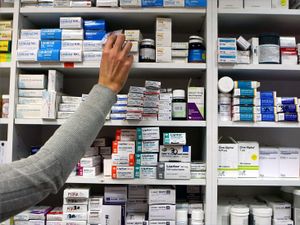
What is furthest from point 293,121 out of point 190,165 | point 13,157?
point 13,157

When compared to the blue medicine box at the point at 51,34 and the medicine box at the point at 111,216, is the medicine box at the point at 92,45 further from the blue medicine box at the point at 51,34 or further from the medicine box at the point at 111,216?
the medicine box at the point at 111,216

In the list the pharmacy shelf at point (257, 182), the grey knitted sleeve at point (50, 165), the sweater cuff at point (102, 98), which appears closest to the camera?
the grey knitted sleeve at point (50, 165)

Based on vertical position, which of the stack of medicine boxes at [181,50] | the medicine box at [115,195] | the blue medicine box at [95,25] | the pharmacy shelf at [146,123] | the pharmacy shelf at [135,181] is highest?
→ the blue medicine box at [95,25]

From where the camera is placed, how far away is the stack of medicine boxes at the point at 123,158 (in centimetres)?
133

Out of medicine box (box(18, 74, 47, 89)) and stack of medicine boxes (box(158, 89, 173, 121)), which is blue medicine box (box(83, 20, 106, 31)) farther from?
stack of medicine boxes (box(158, 89, 173, 121))

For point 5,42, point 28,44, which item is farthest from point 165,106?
point 5,42

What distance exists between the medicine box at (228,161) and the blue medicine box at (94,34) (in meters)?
0.82

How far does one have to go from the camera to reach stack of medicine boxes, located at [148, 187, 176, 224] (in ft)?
4.36

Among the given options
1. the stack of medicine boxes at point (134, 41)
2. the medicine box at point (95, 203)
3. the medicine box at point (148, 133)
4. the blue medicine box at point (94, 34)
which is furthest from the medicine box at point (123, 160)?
the blue medicine box at point (94, 34)

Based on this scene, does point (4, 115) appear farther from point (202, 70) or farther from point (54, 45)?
point (202, 70)

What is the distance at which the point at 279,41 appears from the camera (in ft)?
4.58

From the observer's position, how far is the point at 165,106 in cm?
137

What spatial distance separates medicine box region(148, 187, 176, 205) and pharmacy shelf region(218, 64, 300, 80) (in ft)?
2.17

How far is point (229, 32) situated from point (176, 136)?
81cm
